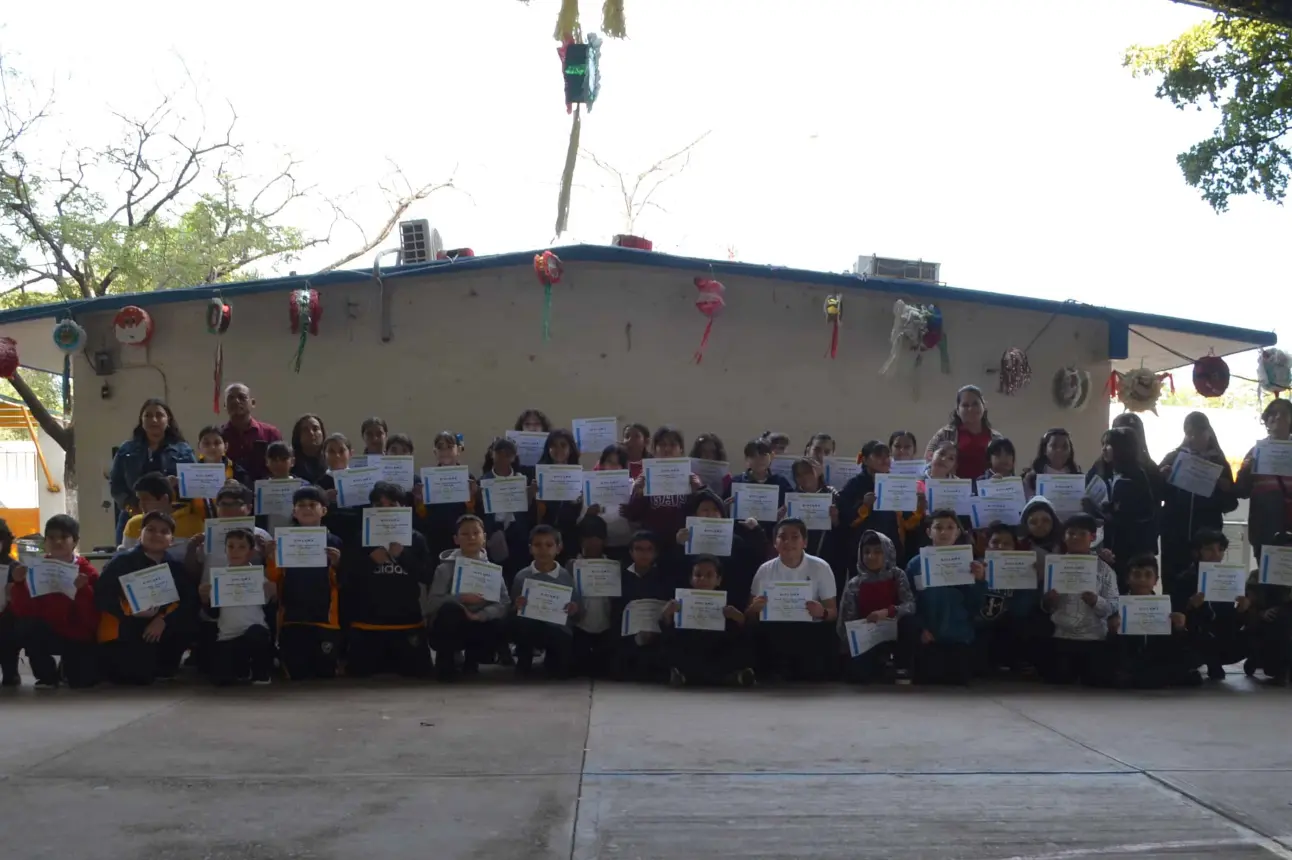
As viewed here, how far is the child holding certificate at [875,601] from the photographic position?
646cm

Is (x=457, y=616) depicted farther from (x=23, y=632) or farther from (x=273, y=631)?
(x=23, y=632)

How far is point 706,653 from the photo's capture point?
21.0 ft

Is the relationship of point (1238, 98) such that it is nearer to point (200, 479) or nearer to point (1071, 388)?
point (1071, 388)

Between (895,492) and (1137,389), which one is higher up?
(1137,389)

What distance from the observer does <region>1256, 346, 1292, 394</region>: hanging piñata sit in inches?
365

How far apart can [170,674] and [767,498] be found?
11.8 ft

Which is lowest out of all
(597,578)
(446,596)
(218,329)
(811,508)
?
(446,596)

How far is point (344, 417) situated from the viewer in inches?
346

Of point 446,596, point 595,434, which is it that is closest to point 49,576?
point 446,596

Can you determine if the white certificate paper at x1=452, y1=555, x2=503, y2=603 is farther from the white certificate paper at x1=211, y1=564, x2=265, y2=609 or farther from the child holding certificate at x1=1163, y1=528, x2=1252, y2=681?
the child holding certificate at x1=1163, y1=528, x2=1252, y2=681

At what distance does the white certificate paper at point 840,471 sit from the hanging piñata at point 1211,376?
4.02 metres

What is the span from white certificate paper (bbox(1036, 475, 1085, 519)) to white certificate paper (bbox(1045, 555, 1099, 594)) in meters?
0.49

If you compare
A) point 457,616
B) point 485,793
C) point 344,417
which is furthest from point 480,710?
point 344,417

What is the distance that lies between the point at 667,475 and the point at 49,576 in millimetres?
3467
